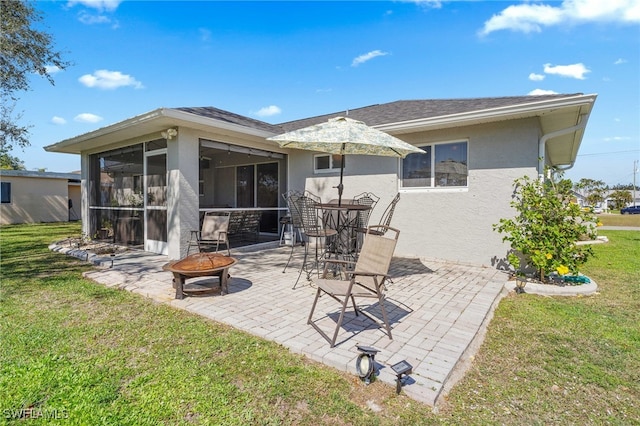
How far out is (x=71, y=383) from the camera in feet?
7.64

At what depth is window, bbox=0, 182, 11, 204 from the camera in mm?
17016

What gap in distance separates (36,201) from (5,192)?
53.1 inches

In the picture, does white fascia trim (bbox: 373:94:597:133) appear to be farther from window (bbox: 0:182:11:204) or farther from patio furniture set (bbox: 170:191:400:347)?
window (bbox: 0:182:11:204)

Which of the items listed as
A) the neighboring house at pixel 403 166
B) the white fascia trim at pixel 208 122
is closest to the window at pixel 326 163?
the neighboring house at pixel 403 166

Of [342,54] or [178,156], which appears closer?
[178,156]

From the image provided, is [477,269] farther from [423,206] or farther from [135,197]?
[135,197]

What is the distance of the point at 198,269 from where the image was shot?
4152mm

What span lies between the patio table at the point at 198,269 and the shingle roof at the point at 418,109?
488 centimetres

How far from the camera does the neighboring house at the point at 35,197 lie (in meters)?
17.2

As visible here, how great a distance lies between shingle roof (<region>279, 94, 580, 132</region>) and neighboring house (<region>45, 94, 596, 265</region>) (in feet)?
0.17

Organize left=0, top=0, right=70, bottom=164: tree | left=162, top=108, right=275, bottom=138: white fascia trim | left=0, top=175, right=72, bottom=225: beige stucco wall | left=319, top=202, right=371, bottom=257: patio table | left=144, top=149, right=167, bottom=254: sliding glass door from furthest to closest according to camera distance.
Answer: left=0, top=175, right=72, bottom=225: beige stucco wall
left=0, top=0, right=70, bottom=164: tree
left=144, top=149, right=167, bottom=254: sliding glass door
left=162, top=108, right=275, bottom=138: white fascia trim
left=319, top=202, right=371, bottom=257: patio table

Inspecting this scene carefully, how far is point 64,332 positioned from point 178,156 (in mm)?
4001

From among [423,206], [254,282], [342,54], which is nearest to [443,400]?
[254,282]

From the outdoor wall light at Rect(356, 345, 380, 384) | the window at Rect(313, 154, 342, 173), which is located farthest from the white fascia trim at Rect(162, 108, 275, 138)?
the outdoor wall light at Rect(356, 345, 380, 384)
